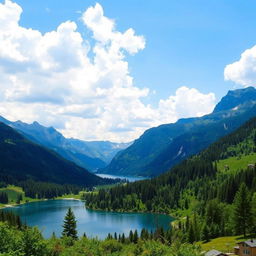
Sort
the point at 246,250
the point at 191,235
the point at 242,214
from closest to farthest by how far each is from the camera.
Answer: the point at 246,250, the point at 242,214, the point at 191,235

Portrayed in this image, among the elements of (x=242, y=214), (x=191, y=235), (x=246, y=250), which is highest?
(x=242, y=214)

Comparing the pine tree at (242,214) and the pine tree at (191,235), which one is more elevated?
the pine tree at (242,214)

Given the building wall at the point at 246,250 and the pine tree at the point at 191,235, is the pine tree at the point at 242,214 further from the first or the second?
the building wall at the point at 246,250

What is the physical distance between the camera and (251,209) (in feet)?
379

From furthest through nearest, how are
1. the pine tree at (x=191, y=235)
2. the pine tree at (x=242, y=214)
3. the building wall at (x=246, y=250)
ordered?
the pine tree at (x=191, y=235) → the pine tree at (x=242, y=214) → the building wall at (x=246, y=250)

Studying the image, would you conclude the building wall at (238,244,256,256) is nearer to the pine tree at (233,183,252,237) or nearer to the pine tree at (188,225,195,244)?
the pine tree at (233,183,252,237)

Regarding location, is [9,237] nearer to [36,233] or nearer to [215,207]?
[36,233]

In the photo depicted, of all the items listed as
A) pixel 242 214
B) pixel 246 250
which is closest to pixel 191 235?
pixel 242 214

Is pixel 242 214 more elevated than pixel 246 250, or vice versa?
pixel 242 214

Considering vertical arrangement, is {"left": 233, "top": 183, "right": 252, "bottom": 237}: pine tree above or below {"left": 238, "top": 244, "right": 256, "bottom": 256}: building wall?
above

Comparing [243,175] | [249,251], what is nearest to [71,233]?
[249,251]

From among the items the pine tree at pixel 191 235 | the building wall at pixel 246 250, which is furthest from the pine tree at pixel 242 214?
the building wall at pixel 246 250

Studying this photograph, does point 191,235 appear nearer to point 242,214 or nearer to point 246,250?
point 242,214

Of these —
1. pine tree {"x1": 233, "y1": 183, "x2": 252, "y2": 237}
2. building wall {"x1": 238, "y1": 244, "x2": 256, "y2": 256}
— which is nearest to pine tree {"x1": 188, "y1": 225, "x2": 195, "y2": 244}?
Result: pine tree {"x1": 233, "y1": 183, "x2": 252, "y2": 237}
